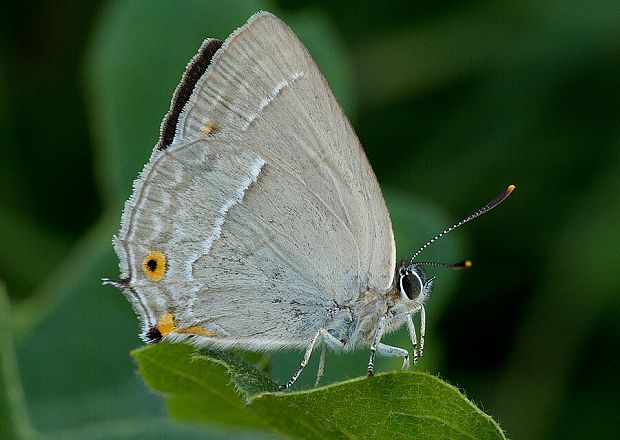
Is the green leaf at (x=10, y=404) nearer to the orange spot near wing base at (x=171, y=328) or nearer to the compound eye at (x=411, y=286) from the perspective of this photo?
the orange spot near wing base at (x=171, y=328)

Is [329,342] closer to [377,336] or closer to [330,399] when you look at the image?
[377,336]

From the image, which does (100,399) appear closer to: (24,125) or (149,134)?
(149,134)

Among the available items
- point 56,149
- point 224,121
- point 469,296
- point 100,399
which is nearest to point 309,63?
point 224,121

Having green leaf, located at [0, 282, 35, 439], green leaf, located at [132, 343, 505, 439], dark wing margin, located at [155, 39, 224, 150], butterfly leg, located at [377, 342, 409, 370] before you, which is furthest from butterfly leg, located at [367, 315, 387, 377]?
green leaf, located at [0, 282, 35, 439]

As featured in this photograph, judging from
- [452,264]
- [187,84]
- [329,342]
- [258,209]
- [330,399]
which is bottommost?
[329,342]

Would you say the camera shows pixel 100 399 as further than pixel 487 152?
No

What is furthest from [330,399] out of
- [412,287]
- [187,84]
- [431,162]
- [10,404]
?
[431,162]

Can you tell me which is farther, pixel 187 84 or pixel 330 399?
pixel 187 84
